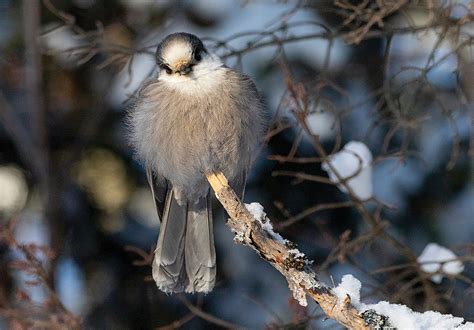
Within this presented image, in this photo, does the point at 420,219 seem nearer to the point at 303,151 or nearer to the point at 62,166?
the point at 303,151

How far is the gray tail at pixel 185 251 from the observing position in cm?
347

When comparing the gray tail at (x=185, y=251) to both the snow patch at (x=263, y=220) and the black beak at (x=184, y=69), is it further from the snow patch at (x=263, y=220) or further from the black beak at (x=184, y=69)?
the snow patch at (x=263, y=220)

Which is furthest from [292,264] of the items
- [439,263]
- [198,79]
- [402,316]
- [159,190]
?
[159,190]

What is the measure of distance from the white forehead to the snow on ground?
1.26 metres

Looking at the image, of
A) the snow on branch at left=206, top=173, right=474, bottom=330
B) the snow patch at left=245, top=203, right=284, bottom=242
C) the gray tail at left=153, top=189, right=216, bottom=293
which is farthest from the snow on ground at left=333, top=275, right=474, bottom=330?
the gray tail at left=153, top=189, right=216, bottom=293

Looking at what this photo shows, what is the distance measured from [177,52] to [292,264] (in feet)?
3.78

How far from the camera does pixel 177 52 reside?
10.9 feet

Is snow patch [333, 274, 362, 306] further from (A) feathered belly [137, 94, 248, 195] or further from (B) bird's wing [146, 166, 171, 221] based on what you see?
(B) bird's wing [146, 166, 171, 221]

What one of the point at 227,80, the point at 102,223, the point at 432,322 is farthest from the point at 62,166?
the point at 432,322

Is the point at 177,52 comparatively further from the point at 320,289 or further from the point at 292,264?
the point at 320,289

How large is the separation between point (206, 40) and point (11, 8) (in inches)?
95.4

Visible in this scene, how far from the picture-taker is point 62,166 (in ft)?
18.1

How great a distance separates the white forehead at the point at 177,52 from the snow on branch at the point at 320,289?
78cm

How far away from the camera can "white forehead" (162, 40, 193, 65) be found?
3.32m
